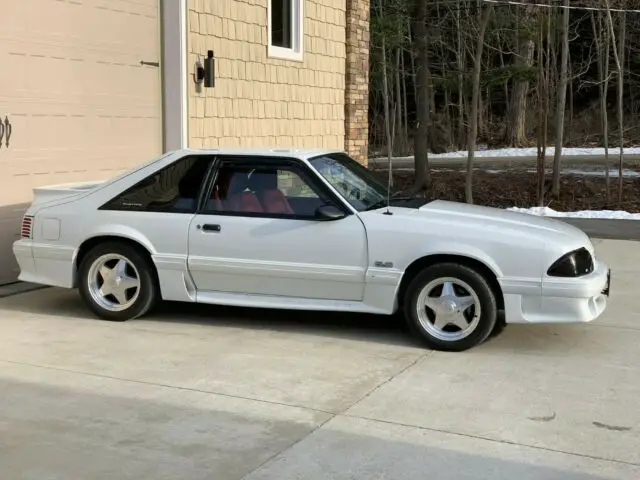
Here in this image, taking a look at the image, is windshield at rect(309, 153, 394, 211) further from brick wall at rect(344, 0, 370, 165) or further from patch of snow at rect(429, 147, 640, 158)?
patch of snow at rect(429, 147, 640, 158)

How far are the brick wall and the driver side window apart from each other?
344 inches

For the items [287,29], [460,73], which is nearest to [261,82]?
Result: [287,29]

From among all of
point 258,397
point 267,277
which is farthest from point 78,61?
point 258,397

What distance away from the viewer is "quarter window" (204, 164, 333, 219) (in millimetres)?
6402

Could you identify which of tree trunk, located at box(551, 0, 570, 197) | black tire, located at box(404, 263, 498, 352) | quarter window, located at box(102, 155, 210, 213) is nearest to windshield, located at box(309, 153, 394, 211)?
black tire, located at box(404, 263, 498, 352)

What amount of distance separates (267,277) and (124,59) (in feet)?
16.1

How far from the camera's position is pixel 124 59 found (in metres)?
10.1

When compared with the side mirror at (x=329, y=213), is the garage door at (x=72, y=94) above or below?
above

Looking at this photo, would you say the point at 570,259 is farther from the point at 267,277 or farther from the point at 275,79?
the point at 275,79

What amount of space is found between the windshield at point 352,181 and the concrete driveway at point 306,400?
3.54ft

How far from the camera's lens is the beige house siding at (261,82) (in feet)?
36.4

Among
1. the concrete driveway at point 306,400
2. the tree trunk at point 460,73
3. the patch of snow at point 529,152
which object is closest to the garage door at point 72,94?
the concrete driveway at point 306,400

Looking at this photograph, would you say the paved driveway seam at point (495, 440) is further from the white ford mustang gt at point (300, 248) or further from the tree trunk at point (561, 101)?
the tree trunk at point (561, 101)

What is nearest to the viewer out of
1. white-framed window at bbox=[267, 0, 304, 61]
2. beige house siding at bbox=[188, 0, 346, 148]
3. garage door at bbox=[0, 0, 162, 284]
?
garage door at bbox=[0, 0, 162, 284]
